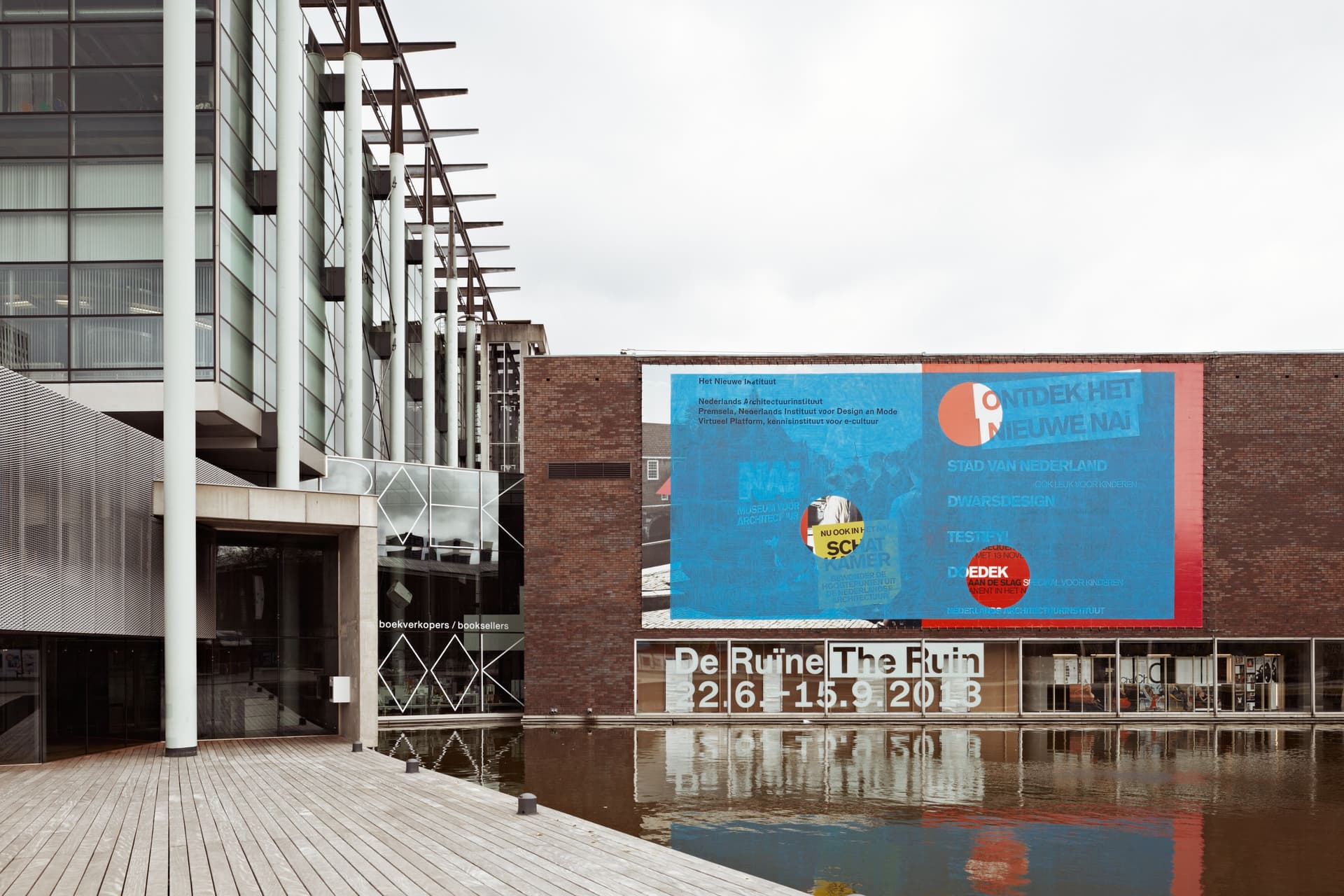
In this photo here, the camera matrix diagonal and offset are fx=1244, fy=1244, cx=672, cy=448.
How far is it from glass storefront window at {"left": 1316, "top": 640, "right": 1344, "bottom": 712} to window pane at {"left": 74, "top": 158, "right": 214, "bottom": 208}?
29.9 metres

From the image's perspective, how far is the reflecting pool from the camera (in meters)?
13.0

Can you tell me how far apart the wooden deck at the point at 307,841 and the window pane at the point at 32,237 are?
494 inches

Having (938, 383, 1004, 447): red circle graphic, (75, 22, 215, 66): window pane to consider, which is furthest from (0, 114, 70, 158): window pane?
(938, 383, 1004, 447): red circle graphic

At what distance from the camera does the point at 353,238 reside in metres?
33.8

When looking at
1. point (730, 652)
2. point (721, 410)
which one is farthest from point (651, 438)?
point (730, 652)

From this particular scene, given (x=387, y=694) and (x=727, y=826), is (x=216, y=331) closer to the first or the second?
(x=387, y=694)

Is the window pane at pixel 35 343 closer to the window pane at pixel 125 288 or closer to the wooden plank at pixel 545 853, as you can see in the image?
the window pane at pixel 125 288

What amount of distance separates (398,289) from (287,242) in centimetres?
1242

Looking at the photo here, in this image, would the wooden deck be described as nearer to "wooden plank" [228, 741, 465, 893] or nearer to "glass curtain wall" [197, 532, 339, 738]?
"wooden plank" [228, 741, 465, 893]

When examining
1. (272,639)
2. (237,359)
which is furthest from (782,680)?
(237,359)

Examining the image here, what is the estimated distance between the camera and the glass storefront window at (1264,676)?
33000mm

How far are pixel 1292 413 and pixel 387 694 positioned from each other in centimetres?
2512

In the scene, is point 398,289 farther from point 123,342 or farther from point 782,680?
point 782,680

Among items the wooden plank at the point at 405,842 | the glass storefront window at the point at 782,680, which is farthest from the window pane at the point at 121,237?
the glass storefront window at the point at 782,680
